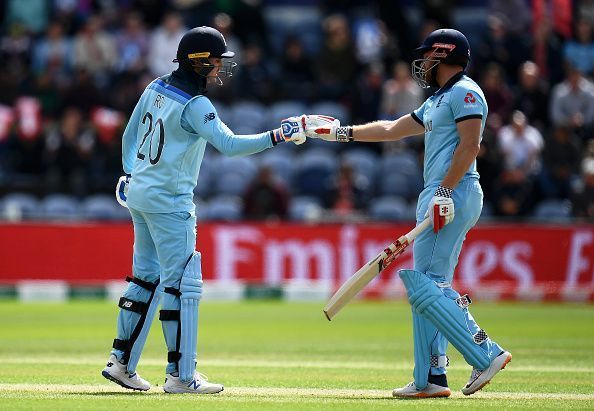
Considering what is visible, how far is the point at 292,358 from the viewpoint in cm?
1064

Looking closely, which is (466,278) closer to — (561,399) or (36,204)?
(36,204)

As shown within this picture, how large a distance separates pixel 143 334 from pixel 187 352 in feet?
1.60

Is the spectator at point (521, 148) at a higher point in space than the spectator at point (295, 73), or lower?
lower

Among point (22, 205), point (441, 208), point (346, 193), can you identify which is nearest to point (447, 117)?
point (441, 208)

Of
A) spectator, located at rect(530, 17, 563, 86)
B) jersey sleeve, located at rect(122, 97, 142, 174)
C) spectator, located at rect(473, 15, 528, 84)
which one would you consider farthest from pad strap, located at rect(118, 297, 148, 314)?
spectator, located at rect(530, 17, 563, 86)

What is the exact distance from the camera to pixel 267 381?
8664mm

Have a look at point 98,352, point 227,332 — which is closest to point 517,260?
point 227,332

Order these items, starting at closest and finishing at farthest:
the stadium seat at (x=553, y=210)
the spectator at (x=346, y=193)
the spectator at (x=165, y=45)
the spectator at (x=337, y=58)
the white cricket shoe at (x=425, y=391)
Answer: the white cricket shoe at (x=425, y=391) → the stadium seat at (x=553, y=210) → the spectator at (x=346, y=193) → the spectator at (x=165, y=45) → the spectator at (x=337, y=58)

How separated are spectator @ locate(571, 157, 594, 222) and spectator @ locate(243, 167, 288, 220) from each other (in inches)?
165

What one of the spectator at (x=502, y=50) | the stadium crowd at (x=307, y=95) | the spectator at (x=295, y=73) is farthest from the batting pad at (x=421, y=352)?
the spectator at (x=295, y=73)

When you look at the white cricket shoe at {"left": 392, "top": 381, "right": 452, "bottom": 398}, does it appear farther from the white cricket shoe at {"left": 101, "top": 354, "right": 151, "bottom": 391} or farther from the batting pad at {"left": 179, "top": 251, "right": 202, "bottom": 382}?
the white cricket shoe at {"left": 101, "top": 354, "right": 151, "bottom": 391}

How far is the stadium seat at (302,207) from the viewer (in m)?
18.4

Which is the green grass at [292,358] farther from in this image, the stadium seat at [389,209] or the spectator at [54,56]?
the spectator at [54,56]

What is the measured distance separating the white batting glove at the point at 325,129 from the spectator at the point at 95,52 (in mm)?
13189
